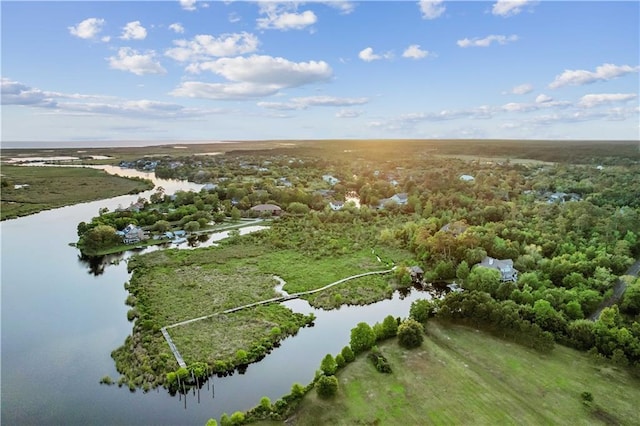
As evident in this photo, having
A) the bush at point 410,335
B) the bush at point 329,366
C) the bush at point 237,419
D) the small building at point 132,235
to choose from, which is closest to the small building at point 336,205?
the small building at point 132,235

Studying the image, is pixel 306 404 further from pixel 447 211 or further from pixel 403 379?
pixel 447 211

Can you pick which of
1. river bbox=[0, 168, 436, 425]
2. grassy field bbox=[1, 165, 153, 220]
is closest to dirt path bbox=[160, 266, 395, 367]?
river bbox=[0, 168, 436, 425]

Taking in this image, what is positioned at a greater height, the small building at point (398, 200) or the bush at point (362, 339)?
the small building at point (398, 200)

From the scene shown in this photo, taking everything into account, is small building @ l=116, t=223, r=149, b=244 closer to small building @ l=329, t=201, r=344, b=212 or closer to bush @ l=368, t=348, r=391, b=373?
small building @ l=329, t=201, r=344, b=212

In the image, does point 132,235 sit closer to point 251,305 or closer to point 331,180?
point 251,305

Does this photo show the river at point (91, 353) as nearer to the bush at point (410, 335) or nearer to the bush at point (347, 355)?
the bush at point (347, 355)

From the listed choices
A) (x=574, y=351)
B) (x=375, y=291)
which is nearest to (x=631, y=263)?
(x=574, y=351)
